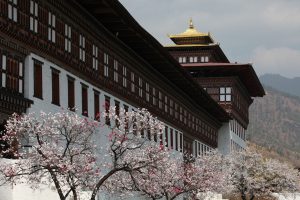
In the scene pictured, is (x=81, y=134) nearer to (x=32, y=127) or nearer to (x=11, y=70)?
(x=32, y=127)

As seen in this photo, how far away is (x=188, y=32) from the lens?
4355 inches

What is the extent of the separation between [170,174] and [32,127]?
53.2 ft

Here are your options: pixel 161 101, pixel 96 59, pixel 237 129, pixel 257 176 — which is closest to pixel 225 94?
pixel 237 129

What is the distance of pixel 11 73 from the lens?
1304 inches

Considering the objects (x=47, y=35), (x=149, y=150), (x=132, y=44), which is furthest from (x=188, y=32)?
(x=149, y=150)

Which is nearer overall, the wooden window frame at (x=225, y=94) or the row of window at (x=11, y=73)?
the row of window at (x=11, y=73)

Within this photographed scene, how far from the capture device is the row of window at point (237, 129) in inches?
4074

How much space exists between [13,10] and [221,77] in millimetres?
66534

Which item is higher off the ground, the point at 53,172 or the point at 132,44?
the point at 132,44

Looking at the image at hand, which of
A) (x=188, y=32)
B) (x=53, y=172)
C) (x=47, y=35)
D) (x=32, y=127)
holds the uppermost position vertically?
(x=188, y=32)

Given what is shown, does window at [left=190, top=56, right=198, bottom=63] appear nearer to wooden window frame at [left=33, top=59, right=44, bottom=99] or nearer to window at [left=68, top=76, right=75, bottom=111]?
window at [left=68, top=76, right=75, bottom=111]

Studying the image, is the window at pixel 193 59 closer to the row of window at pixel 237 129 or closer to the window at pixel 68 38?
the row of window at pixel 237 129

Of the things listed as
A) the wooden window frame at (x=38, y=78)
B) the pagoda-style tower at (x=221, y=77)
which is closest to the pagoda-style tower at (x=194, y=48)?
the pagoda-style tower at (x=221, y=77)

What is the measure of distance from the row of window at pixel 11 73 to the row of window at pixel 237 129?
70.1m
